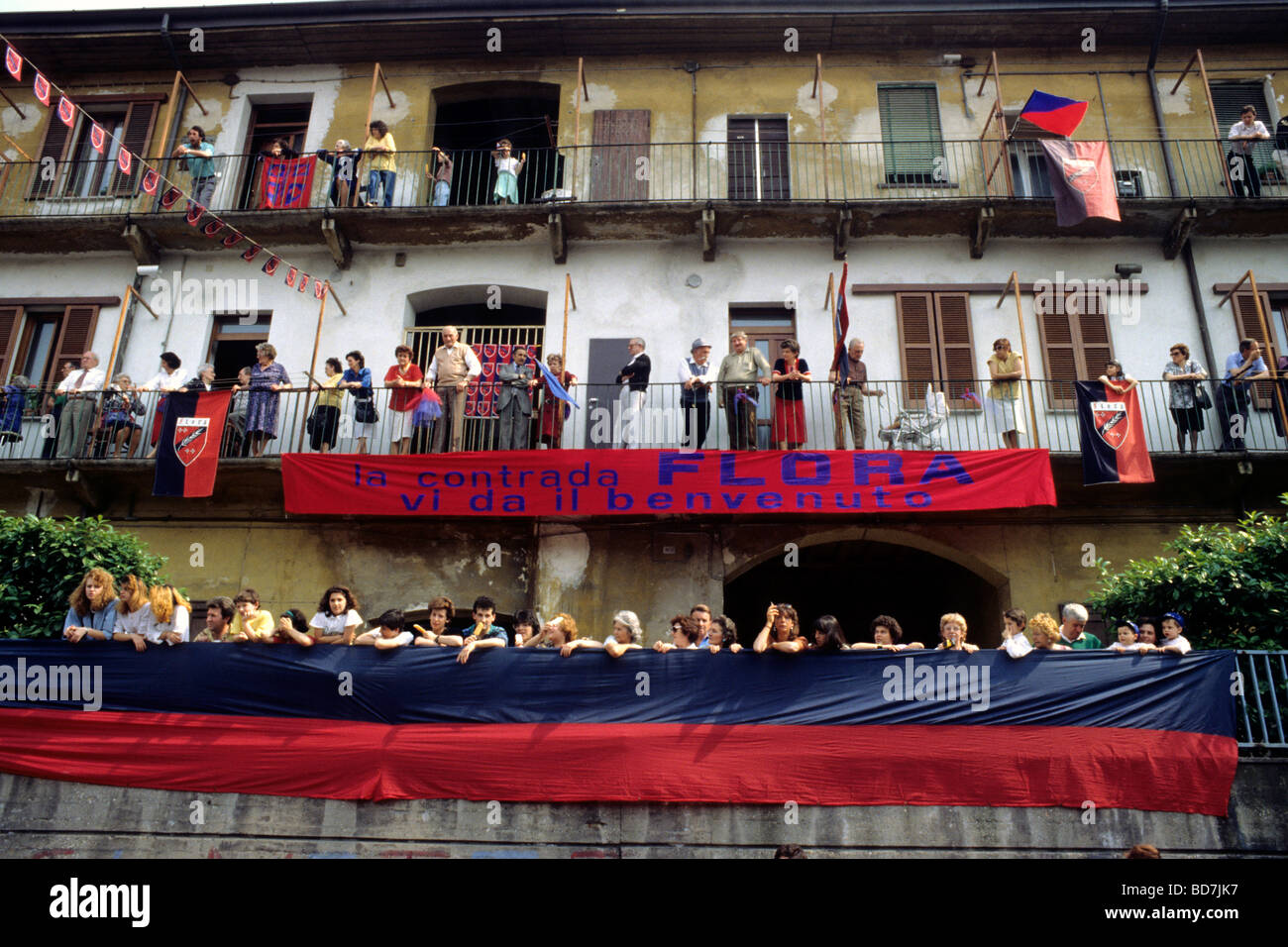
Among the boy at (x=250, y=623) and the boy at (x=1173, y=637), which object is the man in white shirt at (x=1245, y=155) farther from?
the boy at (x=250, y=623)

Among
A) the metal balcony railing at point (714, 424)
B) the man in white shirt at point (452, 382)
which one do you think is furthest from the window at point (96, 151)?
the man in white shirt at point (452, 382)

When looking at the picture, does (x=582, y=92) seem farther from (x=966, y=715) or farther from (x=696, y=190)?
(x=966, y=715)

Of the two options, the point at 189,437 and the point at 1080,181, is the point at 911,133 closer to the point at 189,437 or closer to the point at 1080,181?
the point at 1080,181

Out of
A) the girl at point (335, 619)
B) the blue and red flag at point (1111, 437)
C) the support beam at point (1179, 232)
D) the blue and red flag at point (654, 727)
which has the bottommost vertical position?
the blue and red flag at point (654, 727)

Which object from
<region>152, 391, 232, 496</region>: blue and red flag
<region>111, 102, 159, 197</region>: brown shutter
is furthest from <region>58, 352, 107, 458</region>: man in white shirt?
<region>111, 102, 159, 197</region>: brown shutter

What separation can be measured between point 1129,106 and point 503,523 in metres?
12.0

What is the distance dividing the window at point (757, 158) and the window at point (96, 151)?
9.85 m

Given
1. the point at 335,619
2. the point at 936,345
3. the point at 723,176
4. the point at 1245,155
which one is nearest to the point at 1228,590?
the point at 936,345

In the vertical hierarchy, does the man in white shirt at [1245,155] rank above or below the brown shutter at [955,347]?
above

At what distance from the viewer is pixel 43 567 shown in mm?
10953

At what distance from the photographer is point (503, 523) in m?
13.8

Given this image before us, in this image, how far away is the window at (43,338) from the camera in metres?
15.6

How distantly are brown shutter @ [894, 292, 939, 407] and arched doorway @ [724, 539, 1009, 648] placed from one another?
2.29m

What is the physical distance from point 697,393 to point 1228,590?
6.85 meters
